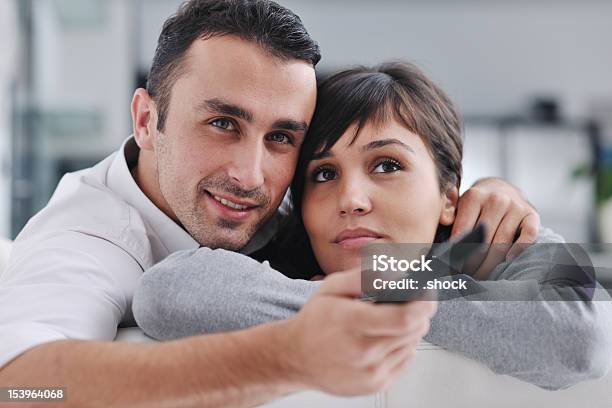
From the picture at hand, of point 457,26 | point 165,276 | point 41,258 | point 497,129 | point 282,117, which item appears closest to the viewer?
point 165,276

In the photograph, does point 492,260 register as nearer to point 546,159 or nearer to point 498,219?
point 498,219

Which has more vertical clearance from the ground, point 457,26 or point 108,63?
point 457,26

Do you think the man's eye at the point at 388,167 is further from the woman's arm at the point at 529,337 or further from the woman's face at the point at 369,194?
the woman's arm at the point at 529,337

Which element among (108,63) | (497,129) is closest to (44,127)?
(108,63)

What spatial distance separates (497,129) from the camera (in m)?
4.48

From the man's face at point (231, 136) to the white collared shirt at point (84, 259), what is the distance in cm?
7

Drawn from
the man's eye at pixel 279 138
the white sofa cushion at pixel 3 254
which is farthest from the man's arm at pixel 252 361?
the white sofa cushion at pixel 3 254

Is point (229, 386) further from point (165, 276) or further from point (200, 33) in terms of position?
point (200, 33)

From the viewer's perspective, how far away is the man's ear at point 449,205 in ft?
4.18

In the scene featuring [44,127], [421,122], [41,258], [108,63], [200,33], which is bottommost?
[44,127]

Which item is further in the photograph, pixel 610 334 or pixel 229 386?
pixel 610 334

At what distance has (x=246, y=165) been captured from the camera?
1145mm

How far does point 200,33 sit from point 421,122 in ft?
1.34

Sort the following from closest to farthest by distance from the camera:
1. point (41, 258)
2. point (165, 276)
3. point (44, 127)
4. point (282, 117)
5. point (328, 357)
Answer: point (328, 357) → point (165, 276) → point (41, 258) → point (282, 117) → point (44, 127)
